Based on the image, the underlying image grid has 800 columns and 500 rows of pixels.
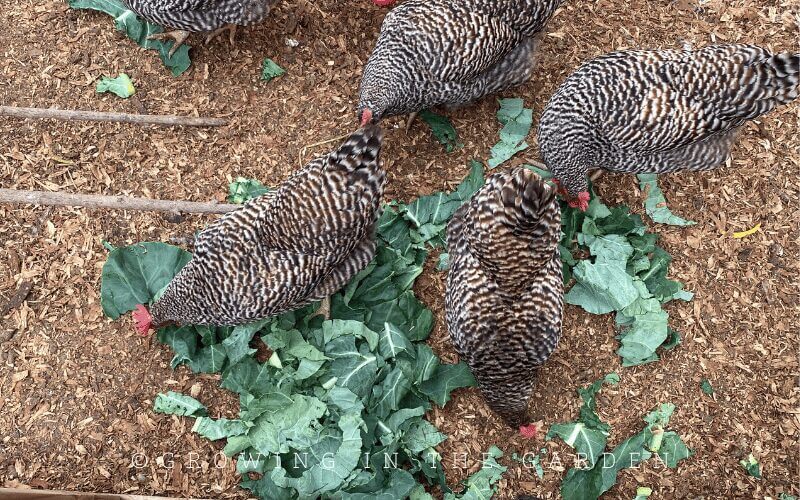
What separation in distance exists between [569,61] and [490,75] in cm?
92

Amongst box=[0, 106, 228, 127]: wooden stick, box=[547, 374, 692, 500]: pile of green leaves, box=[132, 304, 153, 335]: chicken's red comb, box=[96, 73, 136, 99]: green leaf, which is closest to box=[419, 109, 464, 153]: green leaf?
box=[0, 106, 228, 127]: wooden stick

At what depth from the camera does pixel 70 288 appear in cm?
404

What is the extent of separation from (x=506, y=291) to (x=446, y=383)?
36.4 inches

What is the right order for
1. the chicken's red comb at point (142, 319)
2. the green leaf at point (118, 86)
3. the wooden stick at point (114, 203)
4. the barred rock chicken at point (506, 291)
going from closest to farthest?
the barred rock chicken at point (506, 291), the chicken's red comb at point (142, 319), the wooden stick at point (114, 203), the green leaf at point (118, 86)

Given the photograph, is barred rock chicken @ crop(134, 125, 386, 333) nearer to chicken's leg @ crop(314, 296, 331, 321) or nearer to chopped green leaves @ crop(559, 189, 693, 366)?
chicken's leg @ crop(314, 296, 331, 321)

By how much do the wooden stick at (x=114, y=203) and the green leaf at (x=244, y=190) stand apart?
9 centimetres

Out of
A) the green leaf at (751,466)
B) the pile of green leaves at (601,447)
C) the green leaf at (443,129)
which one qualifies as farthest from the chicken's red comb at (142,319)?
the green leaf at (751,466)

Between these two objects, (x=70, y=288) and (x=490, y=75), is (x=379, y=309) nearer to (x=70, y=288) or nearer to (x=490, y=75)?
(x=490, y=75)

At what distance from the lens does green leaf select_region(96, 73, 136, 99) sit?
4.32 m

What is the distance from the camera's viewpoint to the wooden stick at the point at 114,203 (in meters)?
4.07

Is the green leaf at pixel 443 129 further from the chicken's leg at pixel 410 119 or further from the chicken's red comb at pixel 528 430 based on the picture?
the chicken's red comb at pixel 528 430

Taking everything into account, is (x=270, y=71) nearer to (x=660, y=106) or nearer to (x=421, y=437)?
(x=660, y=106)

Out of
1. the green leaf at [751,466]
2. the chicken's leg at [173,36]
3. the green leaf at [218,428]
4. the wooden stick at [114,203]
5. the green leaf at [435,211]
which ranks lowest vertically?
the green leaf at [218,428]

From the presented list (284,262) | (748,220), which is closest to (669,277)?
(748,220)
